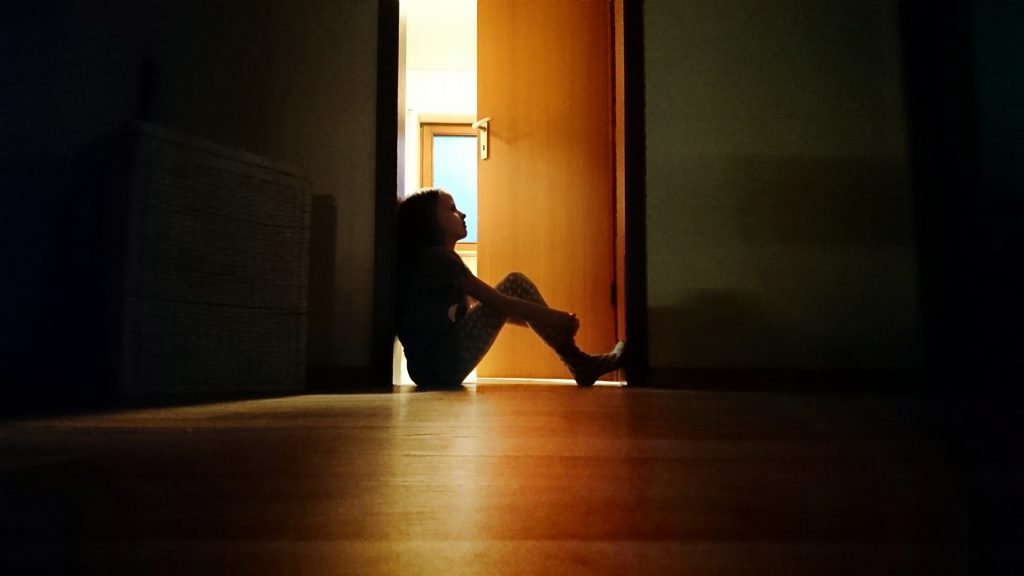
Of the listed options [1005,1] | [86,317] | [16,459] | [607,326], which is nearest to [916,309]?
[1005,1]

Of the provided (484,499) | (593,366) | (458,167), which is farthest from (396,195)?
(458,167)

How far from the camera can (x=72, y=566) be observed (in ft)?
1.09

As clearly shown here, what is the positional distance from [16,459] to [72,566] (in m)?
0.42

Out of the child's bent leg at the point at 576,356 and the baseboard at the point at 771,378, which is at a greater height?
the child's bent leg at the point at 576,356

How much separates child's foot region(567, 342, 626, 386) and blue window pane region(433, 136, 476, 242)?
106 inches

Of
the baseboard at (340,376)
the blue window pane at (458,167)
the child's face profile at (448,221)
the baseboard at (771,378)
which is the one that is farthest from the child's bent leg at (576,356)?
the blue window pane at (458,167)

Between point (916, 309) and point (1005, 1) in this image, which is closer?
point (1005, 1)

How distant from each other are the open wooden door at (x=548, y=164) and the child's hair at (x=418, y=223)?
0.66 m

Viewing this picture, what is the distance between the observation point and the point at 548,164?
2.72 meters

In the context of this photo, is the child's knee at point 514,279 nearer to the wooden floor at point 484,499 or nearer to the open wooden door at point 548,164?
the open wooden door at point 548,164

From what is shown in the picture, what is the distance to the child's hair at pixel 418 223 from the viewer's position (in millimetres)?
2086

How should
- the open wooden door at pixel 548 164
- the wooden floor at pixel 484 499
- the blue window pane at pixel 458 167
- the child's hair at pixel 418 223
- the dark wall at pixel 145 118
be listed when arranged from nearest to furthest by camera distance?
the wooden floor at pixel 484 499
the dark wall at pixel 145 118
the child's hair at pixel 418 223
the open wooden door at pixel 548 164
the blue window pane at pixel 458 167

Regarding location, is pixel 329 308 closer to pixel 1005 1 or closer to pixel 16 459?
pixel 16 459

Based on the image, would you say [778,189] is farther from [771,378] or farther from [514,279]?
[514,279]
